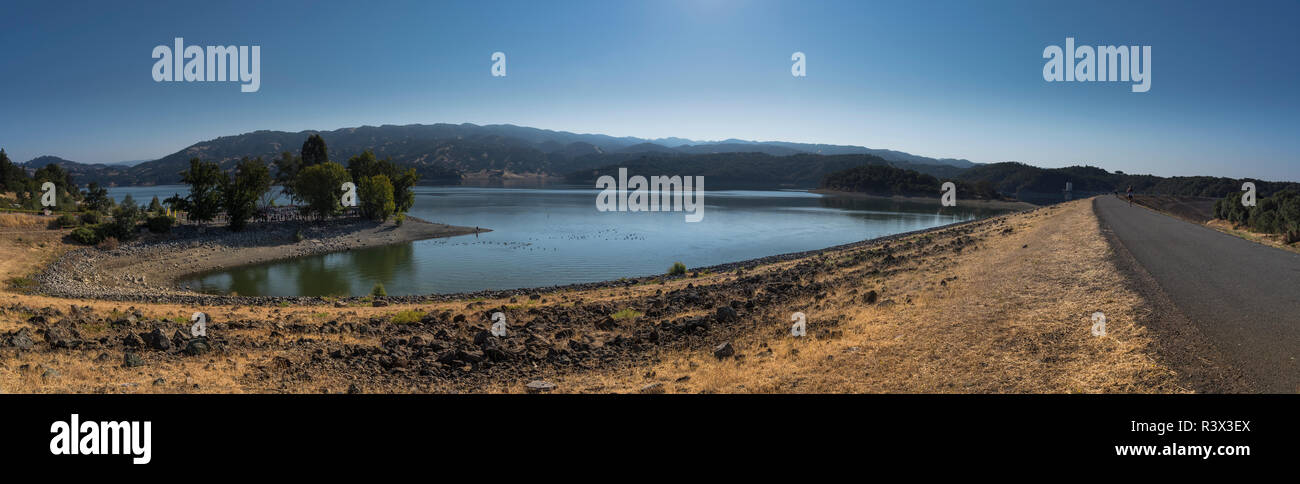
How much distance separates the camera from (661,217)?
76812 millimetres

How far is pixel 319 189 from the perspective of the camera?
173 ft

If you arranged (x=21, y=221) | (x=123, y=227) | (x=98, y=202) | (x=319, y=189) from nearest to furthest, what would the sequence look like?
(x=21, y=221) < (x=123, y=227) < (x=319, y=189) < (x=98, y=202)

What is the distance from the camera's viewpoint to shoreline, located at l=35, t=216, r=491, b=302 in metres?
26.9

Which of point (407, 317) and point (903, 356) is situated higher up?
point (903, 356)

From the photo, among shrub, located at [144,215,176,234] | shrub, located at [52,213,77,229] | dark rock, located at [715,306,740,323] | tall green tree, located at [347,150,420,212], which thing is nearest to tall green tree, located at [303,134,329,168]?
tall green tree, located at [347,150,420,212]

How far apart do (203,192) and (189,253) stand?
8457mm

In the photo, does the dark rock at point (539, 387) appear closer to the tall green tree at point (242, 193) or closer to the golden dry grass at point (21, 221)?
the golden dry grass at point (21, 221)

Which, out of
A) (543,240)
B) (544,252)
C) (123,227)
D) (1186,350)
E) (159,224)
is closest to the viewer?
(1186,350)

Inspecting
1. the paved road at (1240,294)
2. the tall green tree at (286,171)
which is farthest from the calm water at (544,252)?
the paved road at (1240,294)

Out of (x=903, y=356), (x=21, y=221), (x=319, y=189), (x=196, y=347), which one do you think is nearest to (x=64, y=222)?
(x=21, y=221)

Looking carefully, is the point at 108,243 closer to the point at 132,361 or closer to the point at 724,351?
the point at 132,361

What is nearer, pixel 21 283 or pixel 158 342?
pixel 158 342
